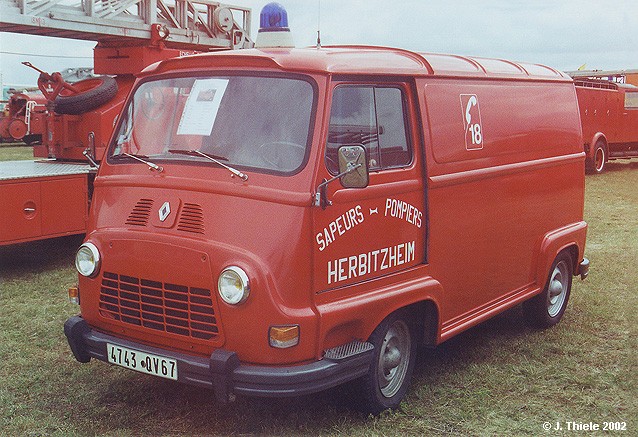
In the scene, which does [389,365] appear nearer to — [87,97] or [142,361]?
[142,361]

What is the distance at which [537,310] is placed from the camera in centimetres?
656

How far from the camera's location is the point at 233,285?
3.95 meters

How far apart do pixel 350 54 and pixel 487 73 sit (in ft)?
5.15

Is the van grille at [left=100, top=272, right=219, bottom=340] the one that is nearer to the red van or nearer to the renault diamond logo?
the red van

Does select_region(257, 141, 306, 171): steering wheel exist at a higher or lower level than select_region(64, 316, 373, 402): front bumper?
higher

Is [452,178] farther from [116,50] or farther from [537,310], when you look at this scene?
[116,50]

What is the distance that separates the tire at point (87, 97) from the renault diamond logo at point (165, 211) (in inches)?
244

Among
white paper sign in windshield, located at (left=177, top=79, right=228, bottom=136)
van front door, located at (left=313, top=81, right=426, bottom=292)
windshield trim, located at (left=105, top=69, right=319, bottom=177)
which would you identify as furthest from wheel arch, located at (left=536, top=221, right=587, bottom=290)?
white paper sign in windshield, located at (left=177, top=79, right=228, bottom=136)

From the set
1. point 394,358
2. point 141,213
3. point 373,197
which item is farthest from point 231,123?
point 394,358

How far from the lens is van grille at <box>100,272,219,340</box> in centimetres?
409

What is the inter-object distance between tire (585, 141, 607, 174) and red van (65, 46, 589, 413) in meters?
15.5

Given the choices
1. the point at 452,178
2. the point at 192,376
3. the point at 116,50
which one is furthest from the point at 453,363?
the point at 116,50

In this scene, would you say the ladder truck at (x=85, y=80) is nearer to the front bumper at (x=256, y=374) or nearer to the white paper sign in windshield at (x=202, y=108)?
the white paper sign in windshield at (x=202, y=108)

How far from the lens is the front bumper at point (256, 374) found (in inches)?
154
